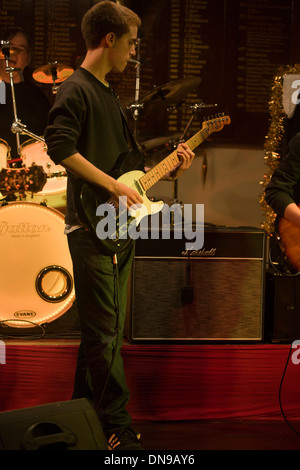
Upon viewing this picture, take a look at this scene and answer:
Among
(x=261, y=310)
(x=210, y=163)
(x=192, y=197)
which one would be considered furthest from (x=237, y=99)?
(x=261, y=310)

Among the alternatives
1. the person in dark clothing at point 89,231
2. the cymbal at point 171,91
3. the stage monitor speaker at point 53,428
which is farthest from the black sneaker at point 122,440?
the cymbal at point 171,91

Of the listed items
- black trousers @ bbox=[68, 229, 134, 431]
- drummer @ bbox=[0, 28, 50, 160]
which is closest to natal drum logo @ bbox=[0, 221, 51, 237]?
drummer @ bbox=[0, 28, 50, 160]

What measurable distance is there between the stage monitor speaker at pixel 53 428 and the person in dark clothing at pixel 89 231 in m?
0.52

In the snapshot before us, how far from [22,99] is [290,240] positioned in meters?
2.49

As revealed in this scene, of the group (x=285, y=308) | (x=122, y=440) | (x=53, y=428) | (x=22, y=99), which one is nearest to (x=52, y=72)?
(x=22, y=99)

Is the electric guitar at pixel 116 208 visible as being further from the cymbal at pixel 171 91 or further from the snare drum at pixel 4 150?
the snare drum at pixel 4 150

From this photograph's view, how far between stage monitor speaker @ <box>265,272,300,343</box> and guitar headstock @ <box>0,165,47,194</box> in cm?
166

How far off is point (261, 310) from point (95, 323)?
128 centimetres

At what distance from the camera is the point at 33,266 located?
372 centimetres

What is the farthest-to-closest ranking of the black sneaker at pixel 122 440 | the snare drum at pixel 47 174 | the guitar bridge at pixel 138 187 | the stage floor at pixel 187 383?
1. the snare drum at pixel 47 174
2. the stage floor at pixel 187 383
3. the guitar bridge at pixel 138 187
4. the black sneaker at pixel 122 440

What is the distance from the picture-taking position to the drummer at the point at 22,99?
425cm

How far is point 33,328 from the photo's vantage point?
3604 mm

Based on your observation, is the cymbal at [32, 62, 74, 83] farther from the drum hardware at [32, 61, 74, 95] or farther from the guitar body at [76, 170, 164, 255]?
the guitar body at [76, 170, 164, 255]

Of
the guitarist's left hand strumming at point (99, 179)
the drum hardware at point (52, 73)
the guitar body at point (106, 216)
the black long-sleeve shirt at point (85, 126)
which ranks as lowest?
the guitar body at point (106, 216)
